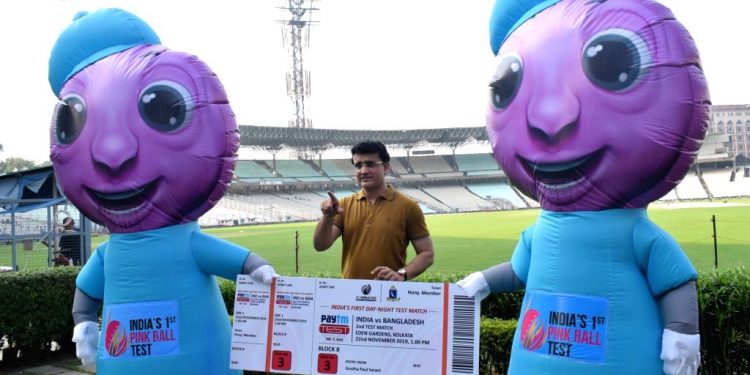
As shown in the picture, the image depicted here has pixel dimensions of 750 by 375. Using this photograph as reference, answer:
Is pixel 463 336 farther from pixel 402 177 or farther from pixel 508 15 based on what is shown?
pixel 402 177

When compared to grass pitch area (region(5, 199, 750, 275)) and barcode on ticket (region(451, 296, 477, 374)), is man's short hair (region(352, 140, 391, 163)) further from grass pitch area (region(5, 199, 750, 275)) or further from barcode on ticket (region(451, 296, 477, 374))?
grass pitch area (region(5, 199, 750, 275))

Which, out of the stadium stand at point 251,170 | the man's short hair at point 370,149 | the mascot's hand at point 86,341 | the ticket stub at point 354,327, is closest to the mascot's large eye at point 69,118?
the mascot's hand at point 86,341

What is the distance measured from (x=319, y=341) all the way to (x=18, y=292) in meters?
4.90

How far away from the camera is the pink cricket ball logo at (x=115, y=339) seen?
3.40 m

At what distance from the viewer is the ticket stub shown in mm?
3090

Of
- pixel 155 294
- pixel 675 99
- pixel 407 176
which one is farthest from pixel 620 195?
pixel 407 176

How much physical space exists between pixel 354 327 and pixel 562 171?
135 centimetres

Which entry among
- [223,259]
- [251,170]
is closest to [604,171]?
[223,259]

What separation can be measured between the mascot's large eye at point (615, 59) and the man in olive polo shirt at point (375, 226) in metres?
1.51

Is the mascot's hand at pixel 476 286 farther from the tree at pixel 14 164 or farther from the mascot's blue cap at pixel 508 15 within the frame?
the tree at pixel 14 164

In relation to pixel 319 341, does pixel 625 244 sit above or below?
above

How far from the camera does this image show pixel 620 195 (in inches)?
109

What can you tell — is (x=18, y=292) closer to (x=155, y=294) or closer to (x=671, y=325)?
(x=155, y=294)

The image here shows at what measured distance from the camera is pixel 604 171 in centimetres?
273
